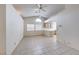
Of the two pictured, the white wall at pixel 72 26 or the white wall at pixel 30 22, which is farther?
the white wall at pixel 30 22

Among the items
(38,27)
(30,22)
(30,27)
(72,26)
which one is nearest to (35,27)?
(38,27)

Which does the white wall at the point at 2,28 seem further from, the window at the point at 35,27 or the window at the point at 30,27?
the window at the point at 35,27

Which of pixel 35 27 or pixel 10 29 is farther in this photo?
pixel 35 27

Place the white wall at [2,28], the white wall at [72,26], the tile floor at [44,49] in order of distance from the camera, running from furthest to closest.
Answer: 1. the white wall at [72,26]
2. the tile floor at [44,49]
3. the white wall at [2,28]

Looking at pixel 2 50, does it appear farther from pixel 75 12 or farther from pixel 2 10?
pixel 75 12

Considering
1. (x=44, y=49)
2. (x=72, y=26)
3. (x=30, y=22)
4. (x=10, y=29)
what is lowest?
(x=44, y=49)

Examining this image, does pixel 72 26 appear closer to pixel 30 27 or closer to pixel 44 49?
pixel 44 49

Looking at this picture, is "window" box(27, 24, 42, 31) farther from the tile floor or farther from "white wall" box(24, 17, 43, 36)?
the tile floor

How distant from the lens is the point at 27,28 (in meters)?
13.0

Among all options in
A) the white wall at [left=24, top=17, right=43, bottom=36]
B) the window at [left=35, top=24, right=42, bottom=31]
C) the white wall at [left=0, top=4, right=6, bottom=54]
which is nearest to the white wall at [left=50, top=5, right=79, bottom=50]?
the white wall at [left=0, top=4, right=6, bottom=54]

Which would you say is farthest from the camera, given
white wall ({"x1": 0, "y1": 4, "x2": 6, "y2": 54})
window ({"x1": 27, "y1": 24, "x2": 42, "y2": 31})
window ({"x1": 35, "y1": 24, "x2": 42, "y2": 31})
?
window ({"x1": 35, "y1": 24, "x2": 42, "y2": 31})

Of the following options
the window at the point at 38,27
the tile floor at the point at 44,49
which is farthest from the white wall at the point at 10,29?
the window at the point at 38,27
